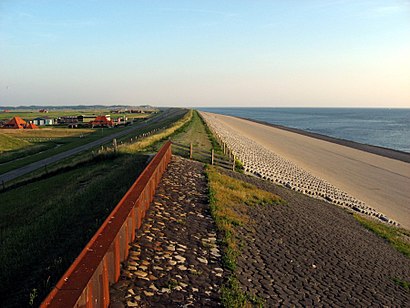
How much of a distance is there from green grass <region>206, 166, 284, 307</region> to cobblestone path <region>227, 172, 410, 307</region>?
286 millimetres

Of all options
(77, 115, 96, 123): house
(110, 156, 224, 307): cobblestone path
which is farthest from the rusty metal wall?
(77, 115, 96, 123): house

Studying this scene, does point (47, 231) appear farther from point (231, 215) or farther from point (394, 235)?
point (394, 235)

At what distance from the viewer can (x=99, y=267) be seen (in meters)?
5.13

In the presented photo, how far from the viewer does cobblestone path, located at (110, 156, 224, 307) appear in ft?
20.6

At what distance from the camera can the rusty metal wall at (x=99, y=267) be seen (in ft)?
14.3

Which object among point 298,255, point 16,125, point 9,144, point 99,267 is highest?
point 99,267

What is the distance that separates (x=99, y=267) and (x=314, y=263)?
24.9ft

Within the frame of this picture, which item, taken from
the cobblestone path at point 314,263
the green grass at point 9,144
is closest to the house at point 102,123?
the green grass at point 9,144

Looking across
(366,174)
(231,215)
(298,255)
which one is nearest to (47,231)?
(231,215)

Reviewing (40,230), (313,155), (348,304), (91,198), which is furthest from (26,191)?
(313,155)

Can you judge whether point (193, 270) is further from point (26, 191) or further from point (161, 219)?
point (26, 191)

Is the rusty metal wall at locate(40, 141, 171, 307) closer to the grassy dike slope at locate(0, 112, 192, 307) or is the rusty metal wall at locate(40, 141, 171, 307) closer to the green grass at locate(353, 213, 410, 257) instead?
the grassy dike slope at locate(0, 112, 192, 307)

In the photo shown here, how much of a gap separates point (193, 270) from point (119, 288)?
6.30ft

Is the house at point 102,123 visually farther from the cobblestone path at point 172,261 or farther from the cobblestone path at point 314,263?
the cobblestone path at point 172,261
